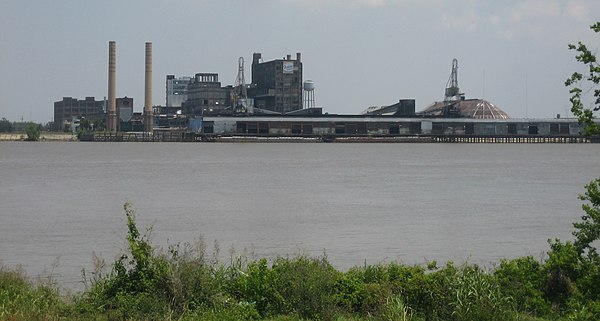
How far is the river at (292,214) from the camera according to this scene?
24.4 meters

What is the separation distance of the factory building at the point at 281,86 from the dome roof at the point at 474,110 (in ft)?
83.9

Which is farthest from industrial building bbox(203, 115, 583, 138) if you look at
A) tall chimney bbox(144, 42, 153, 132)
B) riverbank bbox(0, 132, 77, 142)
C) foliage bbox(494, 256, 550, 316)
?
foliage bbox(494, 256, 550, 316)

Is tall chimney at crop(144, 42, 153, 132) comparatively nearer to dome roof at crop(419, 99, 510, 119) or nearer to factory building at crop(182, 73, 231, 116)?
factory building at crop(182, 73, 231, 116)

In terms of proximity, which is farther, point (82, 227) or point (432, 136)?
point (432, 136)

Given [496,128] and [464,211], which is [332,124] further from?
[464,211]

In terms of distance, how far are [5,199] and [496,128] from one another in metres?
135

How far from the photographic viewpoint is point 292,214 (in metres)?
35.8

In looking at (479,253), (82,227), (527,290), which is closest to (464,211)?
(479,253)

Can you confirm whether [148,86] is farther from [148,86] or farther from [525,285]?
[525,285]

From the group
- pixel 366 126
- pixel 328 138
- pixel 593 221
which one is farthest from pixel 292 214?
pixel 366 126

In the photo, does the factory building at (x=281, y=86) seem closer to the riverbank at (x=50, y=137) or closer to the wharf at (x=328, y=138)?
the wharf at (x=328, y=138)

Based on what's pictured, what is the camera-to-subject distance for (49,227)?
1205 inches

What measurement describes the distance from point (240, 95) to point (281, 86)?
8335 mm

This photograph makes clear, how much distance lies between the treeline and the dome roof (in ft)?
522
